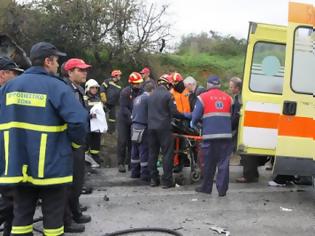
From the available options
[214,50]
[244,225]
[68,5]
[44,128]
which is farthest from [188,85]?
[214,50]

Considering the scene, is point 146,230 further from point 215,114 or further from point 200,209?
point 215,114

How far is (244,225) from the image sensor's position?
20.9 feet

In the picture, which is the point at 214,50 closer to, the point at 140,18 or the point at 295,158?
the point at 140,18

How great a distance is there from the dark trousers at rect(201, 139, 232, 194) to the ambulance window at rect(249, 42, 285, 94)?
111 centimetres

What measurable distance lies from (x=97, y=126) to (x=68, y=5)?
28.3 feet

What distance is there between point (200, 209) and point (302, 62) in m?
2.45

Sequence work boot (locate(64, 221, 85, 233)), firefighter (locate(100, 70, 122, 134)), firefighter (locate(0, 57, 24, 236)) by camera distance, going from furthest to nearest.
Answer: firefighter (locate(100, 70, 122, 134)) → work boot (locate(64, 221, 85, 233)) → firefighter (locate(0, 57, 24, 236))

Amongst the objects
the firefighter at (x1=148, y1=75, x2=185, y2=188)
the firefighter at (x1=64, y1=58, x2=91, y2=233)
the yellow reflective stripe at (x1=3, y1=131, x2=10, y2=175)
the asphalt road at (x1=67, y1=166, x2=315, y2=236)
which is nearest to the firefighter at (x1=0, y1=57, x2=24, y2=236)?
the yellow reflective stripe at (x1=3, y1=131, x2=10, y2=175)

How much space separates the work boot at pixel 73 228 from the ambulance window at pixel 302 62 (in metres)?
3.38

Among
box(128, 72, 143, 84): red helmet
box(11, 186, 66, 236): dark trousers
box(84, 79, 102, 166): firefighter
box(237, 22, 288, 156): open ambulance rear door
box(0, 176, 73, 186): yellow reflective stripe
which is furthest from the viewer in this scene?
box(128, 72, 143, 84): red helmet

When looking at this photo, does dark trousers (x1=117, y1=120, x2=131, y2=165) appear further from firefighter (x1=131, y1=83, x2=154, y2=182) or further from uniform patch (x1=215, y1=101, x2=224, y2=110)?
uniform patch (x1=215, y1=101, x2=224, y2=110)

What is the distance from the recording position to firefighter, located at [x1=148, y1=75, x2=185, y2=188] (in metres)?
8.30

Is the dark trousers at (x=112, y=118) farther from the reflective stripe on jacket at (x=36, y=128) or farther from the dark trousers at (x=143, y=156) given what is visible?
the reflective stripe on jacket at (x=36, y=128)

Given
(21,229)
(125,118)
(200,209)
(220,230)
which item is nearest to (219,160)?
(200,209)
